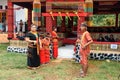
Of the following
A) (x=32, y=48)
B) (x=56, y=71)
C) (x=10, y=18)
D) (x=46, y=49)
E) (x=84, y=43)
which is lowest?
(x=56, y=71)

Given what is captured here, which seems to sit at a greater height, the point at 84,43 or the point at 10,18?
the point at 10,18

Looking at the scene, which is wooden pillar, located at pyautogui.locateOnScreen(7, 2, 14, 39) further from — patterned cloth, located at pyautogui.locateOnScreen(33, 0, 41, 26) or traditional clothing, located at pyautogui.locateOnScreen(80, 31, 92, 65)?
traditional clothing, located at pyautogui.locateOnScreen(80, 31, 92, 65)

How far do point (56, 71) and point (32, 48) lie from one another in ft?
3.78

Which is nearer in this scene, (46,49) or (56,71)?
(56,71)

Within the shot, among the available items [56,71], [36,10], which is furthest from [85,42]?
[36,10]

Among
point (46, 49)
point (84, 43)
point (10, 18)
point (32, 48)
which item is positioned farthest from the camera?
point (10, 18)

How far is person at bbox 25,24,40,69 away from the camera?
10.5 m

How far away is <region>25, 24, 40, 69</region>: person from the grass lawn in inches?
9.5

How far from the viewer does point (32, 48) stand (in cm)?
1059

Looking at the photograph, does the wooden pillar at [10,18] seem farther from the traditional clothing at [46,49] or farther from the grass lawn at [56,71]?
the traditional clothing at [46,49]

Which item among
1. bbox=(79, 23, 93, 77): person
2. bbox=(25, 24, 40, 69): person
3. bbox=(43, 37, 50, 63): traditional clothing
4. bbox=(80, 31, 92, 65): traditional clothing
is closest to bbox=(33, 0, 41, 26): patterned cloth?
bbox=(43, 37, 50, 63): traditional clothing

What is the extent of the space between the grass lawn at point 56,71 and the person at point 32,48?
0.24 metres

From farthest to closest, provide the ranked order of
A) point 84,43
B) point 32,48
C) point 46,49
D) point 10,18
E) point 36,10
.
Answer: point 10,18, point 36,10, point 46,49, point 32,48, point 84,43

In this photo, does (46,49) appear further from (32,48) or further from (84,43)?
(84,43)
